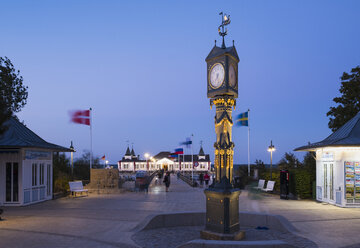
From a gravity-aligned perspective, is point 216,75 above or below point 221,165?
above

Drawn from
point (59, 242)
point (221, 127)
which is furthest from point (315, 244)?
point (59, 242)

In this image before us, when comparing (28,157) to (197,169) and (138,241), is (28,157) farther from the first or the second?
(197,169)

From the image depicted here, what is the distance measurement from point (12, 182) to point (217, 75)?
13087mm

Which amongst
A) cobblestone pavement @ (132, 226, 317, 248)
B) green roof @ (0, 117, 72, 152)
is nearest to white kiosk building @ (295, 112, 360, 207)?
cobblestone pavement @ (132, 226, 317, 248)

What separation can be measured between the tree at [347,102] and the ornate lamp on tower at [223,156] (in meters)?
23.8

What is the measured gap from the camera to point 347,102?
29.8 m

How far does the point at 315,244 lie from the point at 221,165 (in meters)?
3.16

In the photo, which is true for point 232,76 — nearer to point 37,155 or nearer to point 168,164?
point 37,155

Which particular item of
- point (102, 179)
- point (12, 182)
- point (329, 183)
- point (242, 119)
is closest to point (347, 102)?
point (242, 119)

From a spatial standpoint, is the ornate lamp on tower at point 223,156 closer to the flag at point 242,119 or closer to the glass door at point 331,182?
the glass door at point 331,182

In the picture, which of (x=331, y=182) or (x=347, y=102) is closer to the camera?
(x=331, y=182)

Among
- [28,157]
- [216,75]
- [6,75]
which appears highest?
[6,75]

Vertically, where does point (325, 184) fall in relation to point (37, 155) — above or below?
below

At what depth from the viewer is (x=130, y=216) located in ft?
42.6
